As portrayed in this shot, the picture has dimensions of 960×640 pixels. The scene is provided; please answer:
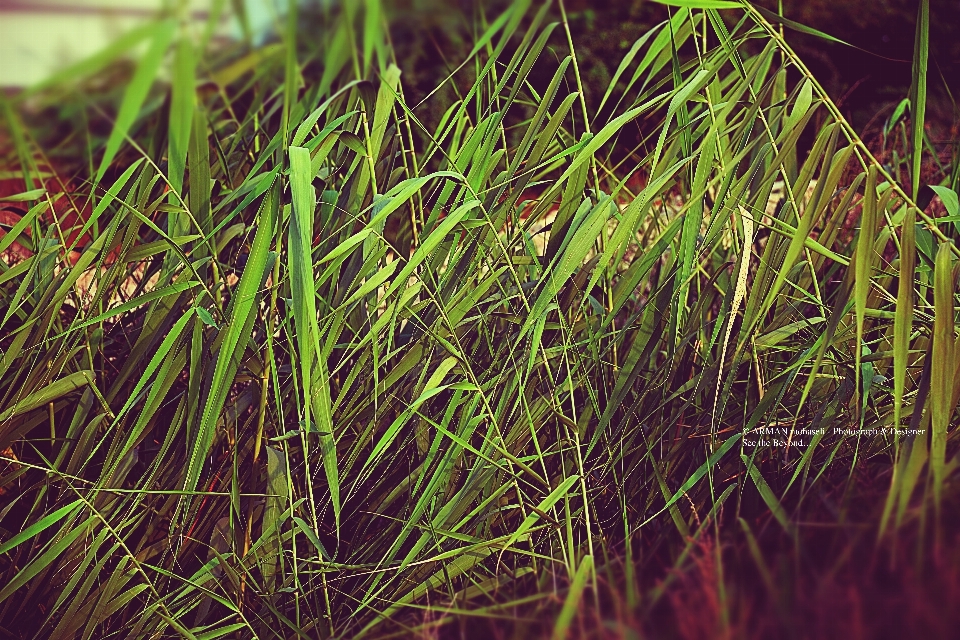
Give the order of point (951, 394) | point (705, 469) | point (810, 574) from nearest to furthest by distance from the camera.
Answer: point (810, 574), point (951, 394), point (705, 469)

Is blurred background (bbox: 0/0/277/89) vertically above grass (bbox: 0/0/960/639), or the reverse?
blurred background (bbox: 0/0/277/89)

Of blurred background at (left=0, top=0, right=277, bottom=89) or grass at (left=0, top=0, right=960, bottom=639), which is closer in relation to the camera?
blurred background at (left=0, top=0, right=277, bottom=89)

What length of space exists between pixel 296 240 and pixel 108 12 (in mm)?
221

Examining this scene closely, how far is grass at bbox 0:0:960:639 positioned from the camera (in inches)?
24.7

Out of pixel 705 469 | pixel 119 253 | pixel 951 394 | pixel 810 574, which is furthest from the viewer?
pixel 119 253

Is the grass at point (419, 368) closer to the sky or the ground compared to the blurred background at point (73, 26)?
closer to the ground

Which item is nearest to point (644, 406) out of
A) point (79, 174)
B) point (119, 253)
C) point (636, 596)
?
point (636, 596)

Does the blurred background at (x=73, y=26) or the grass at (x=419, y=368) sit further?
the grass at (x=419, y=368)

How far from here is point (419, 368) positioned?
34.1 inches

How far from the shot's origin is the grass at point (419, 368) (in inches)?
24.7

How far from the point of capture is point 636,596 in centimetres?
44

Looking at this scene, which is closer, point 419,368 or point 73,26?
point 73,26

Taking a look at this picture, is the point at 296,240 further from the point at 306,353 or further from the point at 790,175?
the point at 790,175

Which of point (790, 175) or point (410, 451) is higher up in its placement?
point (790, 175)
